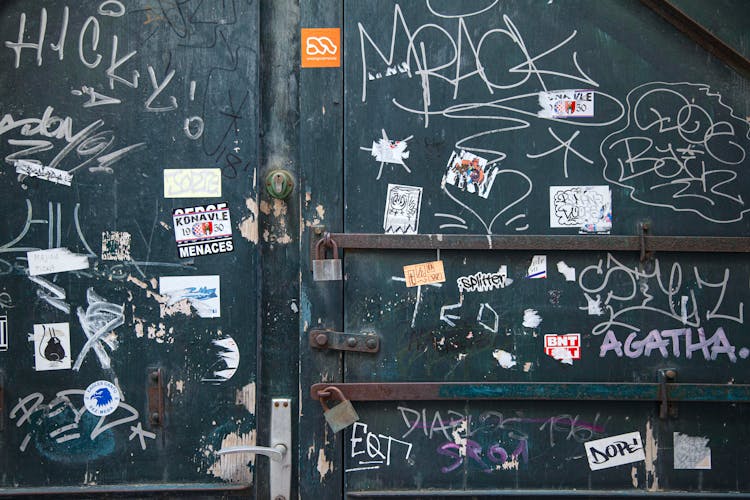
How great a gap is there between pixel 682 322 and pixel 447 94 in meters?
1.20

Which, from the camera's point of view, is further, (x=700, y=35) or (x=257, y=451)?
(x=700, y=35)

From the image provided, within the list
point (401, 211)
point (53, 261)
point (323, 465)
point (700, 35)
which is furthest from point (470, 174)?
point (53, 261)

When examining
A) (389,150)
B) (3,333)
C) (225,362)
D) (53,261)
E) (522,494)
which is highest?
(389,150)

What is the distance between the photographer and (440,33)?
2168 mm

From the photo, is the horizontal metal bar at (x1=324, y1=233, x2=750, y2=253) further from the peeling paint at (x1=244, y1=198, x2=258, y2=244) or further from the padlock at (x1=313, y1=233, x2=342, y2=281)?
the peeling paint at (x1=244, y1=198, x2=258, y2=244)

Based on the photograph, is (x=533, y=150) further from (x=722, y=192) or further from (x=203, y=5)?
(x=203, y=5)

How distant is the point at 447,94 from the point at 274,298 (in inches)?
38.6

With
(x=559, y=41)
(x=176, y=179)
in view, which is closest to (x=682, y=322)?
(x=559, y=41)

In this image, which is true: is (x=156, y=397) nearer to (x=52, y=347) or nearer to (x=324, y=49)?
(x=52, y=347)

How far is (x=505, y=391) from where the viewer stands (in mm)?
2131

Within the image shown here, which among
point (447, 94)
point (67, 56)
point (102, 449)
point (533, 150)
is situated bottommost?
point (102, 449)

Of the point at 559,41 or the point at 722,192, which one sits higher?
the point at 559,41

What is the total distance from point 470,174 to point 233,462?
1.36 metres

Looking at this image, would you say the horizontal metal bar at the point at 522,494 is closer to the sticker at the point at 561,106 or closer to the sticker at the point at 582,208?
the sticker at the point at 582,208
